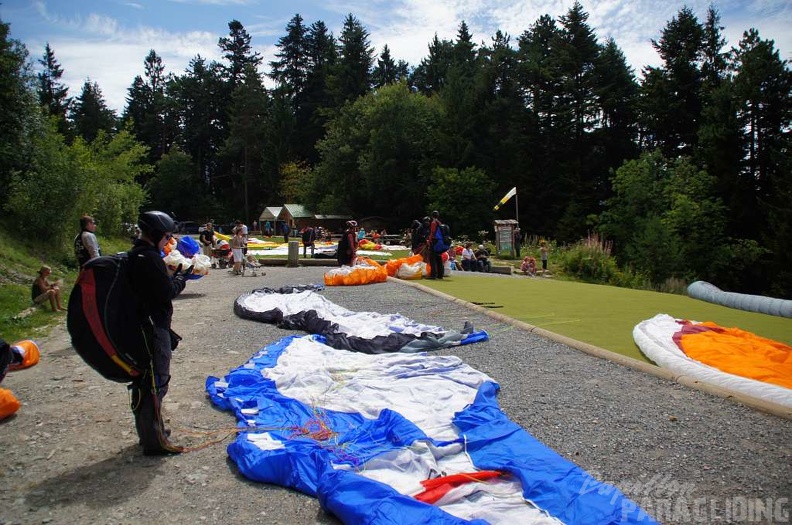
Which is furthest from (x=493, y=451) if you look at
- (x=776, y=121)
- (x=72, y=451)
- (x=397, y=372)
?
(x=776, y=121)

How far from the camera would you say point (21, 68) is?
53.6 feet

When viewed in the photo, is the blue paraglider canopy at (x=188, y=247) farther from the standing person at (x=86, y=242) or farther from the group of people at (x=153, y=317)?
the group of people at (x=153, y=317)

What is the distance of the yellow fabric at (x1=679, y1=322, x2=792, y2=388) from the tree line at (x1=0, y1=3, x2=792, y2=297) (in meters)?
16.2

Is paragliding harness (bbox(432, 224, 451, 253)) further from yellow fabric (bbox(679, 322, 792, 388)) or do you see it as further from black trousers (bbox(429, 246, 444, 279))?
yellow fabric (bbox(679, 322, 792, 388))

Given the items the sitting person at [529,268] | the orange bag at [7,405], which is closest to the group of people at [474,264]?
the sitting person at [529,268]

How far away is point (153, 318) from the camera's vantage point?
133 inches

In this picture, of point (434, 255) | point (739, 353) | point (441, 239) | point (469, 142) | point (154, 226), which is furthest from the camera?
point (469, 142)

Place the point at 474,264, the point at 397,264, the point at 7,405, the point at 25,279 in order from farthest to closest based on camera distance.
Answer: the point at 474,264
the point at 397,264
the point at 25,279
the point at 7,405

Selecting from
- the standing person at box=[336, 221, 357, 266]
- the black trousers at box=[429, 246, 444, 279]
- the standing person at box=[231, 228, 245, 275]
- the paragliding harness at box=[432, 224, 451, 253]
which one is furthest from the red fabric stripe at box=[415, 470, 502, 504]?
the standing person at box=[231, 228, 245, 275]

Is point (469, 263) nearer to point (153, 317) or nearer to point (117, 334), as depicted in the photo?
point (153, 317)

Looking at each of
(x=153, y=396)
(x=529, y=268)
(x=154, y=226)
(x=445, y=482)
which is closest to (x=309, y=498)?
(x=445, y=482)

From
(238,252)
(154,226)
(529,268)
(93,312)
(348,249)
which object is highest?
(154,226)

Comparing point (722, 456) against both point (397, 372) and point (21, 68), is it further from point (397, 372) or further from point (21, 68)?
point (21, 68)

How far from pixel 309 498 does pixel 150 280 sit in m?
1.65
